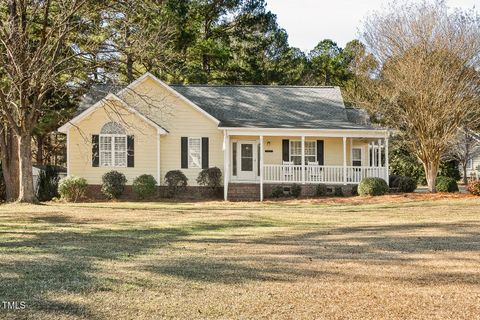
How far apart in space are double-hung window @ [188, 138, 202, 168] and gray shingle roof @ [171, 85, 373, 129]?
1.59 meters

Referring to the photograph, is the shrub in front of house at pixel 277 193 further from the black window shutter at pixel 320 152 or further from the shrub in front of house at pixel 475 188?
the shrub in front of house at pixel 475 188

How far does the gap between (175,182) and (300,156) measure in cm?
632

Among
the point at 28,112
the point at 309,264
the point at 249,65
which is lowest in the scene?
the point at 309,264

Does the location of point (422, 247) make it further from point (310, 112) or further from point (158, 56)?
point (310, 112)

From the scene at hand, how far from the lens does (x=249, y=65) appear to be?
37594 millimetres

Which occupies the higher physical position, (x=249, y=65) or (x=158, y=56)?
(x=249, y=65)

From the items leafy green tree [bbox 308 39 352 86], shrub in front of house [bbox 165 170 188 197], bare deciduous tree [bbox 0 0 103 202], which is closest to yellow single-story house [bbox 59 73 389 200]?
shrub in front of house [bbox 165 170 188 197]

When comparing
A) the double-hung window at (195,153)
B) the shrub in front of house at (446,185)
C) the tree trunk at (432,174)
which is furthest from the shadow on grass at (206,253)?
the tree trunk at (432,174)

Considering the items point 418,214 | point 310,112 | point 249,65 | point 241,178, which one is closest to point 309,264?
point 418,214

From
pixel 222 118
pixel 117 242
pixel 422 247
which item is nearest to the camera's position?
pixel 422 247

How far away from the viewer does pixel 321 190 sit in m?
23.4

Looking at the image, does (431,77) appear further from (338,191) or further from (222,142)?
(222,142)

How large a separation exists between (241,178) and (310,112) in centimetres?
496

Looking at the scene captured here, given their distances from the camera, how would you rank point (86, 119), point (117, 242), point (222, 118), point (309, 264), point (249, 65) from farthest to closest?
point (249, 65), point (222, 118), point (86, 119), point (117, 242), point (309, 264)
